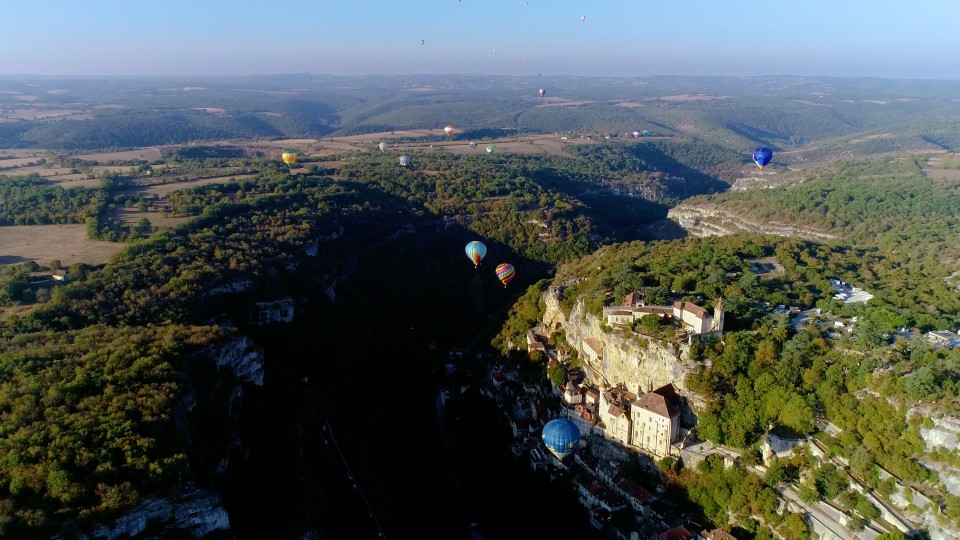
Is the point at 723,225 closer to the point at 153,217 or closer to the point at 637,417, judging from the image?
the point at 637,417

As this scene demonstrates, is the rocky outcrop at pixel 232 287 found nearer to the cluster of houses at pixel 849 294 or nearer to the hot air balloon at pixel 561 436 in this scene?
the hot air balloon at pixel 561 436

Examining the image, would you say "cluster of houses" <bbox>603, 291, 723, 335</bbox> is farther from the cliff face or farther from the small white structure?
the small white structure

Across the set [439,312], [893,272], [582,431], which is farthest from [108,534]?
[893,272]

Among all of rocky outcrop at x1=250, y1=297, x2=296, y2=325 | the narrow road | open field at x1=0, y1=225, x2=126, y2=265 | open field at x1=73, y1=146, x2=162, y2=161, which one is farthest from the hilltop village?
open field at x1=73, y1=146, x2=162, y2=161

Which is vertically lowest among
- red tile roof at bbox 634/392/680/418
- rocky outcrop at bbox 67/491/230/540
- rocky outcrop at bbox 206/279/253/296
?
red tile roof at bbox 634/392/680/418

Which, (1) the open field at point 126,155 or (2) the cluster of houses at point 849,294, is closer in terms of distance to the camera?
(2) the cluster of houses at point 849,294

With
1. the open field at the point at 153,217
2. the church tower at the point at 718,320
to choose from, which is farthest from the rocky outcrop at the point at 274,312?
the church tower at the point at 718,320

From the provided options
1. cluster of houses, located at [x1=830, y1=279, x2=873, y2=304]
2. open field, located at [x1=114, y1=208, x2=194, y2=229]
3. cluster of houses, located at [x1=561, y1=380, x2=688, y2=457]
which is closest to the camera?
cluster of houses, located at [x1=561, y1=380, x2=688, y2=457]
